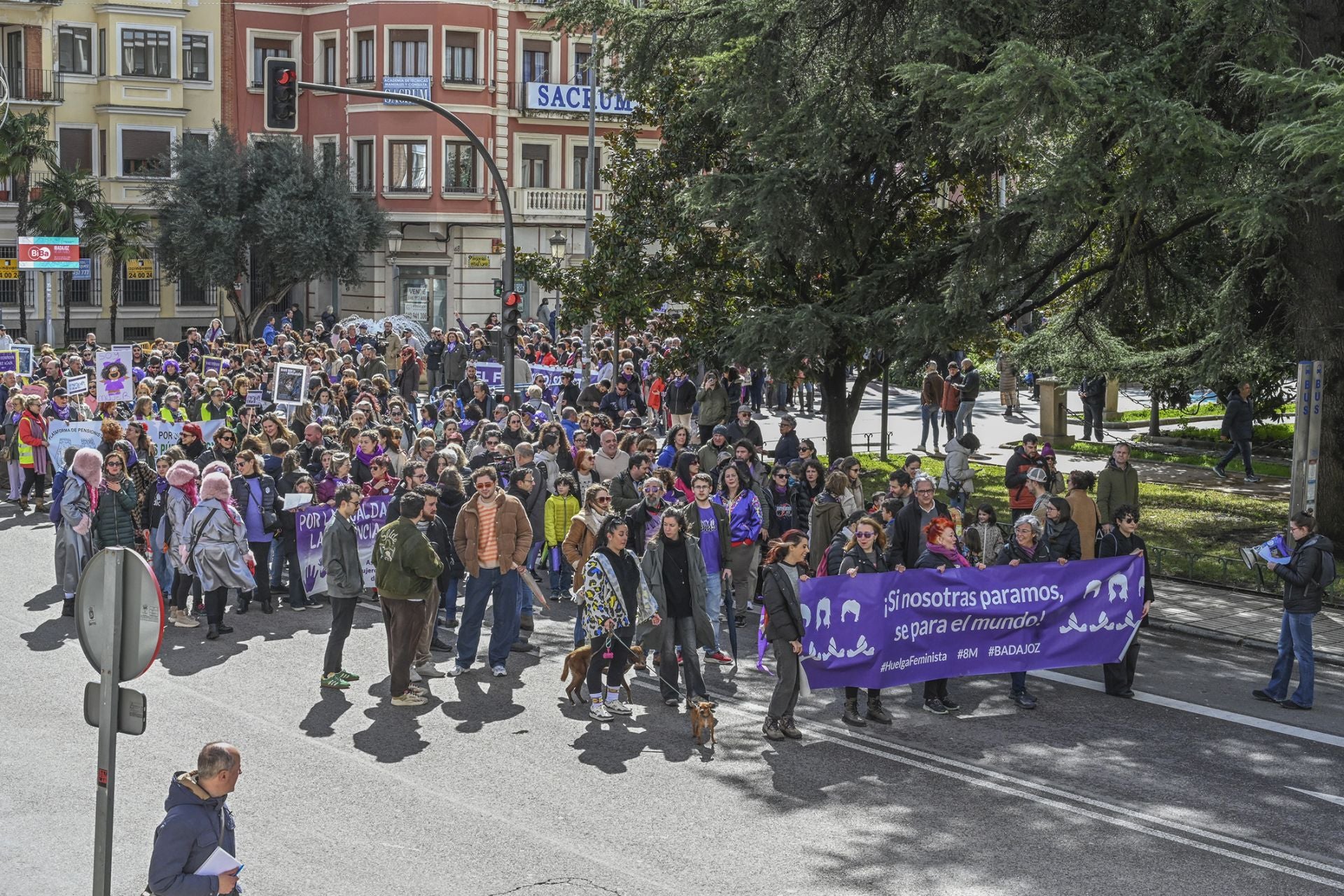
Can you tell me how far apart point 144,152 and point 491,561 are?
140 ft

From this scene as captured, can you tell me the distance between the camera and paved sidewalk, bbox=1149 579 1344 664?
Answer: 52.1 ft

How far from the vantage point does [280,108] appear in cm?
2431

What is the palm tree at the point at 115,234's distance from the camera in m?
48.4

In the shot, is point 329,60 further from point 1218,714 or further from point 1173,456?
point 1218,714

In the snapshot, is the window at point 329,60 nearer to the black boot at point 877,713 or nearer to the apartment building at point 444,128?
the apartment building at point 444,128

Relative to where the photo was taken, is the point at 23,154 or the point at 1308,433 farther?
the point at 23,154

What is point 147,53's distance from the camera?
172 feet

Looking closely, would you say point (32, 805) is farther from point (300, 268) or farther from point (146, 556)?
point (300, 268)

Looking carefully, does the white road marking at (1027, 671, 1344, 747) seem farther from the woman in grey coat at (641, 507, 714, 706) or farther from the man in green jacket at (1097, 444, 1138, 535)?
the woman in grey coat at (641, 507, 714, 706)

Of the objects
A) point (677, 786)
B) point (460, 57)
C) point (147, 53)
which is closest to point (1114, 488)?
point (677, 786)

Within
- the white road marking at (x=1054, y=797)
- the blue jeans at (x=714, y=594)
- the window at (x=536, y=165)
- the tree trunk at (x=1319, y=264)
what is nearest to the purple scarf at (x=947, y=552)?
the white road marking at (x=1054, y=797)

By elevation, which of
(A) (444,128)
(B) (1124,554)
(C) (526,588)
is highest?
(A) (444,128)

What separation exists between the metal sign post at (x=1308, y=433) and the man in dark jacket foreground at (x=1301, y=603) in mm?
4717

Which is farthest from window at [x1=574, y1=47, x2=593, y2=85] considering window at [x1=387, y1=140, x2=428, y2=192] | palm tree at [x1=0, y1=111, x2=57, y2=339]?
palm tree at [x1=0, y1=111, x2=57, y2=339]
